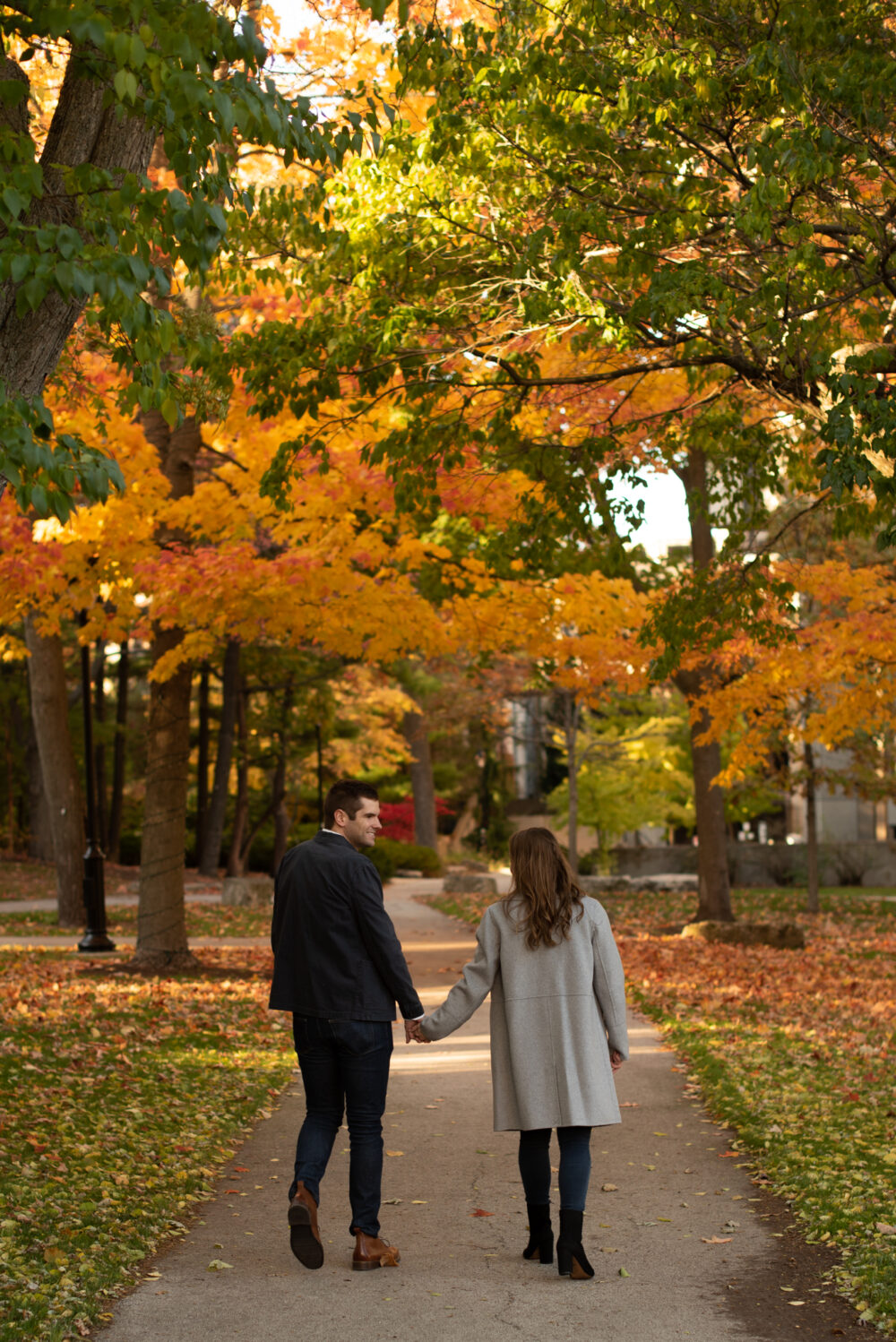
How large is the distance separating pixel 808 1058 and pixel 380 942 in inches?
223

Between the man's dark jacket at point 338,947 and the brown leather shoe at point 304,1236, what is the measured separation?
2.31 feet

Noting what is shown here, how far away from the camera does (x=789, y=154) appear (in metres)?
6.72

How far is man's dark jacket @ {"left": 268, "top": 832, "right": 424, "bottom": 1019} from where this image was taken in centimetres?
496

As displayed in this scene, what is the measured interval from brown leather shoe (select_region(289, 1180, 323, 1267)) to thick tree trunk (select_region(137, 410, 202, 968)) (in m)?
8.78

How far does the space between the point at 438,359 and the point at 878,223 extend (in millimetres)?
3213

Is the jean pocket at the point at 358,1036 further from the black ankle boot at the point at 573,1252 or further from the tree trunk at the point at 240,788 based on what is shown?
the tree trunk at the point at 240,788

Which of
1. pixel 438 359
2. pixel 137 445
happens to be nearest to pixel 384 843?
pixel 137 445

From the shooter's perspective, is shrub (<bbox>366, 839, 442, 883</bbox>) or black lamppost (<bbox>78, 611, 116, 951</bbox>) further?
shrub (<bbox>366, 839, 442, 883</bbox>)

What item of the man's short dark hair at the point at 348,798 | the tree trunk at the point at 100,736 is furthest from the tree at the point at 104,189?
the tree trunk at the point at 100,736

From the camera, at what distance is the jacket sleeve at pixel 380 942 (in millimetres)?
4973

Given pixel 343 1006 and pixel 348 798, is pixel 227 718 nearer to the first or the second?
pixel 348 798

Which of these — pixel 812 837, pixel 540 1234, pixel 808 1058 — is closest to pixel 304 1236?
pixel 540 1234

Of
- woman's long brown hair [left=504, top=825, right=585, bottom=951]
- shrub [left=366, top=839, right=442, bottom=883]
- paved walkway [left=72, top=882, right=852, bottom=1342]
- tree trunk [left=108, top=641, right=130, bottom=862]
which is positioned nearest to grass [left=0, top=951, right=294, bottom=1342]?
paved walkway [left=72, top=882, right=852, bottom=1342]

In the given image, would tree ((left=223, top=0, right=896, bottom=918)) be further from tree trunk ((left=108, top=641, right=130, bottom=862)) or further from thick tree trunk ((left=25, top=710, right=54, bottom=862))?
thick tree trunk ((left=25, top=710, right=54, bottom=862))
